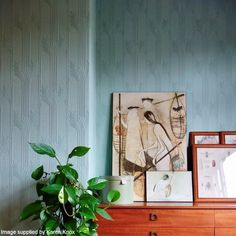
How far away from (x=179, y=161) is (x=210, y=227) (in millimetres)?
629

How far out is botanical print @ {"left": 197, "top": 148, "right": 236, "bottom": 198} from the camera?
2979 millimetres

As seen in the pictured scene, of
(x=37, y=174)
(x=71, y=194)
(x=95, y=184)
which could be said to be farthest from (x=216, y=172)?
(x=37, y=174)

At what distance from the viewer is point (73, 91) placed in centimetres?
271

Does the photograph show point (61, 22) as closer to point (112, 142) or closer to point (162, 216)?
point (112, 142)

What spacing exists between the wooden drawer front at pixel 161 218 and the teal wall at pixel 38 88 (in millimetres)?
390

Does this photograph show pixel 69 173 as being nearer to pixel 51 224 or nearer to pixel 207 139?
pixel 51 224

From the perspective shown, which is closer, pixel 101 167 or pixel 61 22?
pixel 61 22

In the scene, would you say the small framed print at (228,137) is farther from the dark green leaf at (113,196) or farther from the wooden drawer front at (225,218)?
the dark green leaf at (113,196)

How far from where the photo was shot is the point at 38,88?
2715 millimetres

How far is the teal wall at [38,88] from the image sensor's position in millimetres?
2658

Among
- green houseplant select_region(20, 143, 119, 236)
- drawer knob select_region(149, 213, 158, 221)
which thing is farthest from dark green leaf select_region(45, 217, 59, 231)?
drawer knob select_region(149, 213, 158, 221)

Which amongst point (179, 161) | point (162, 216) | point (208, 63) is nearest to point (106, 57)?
point (208, 63)

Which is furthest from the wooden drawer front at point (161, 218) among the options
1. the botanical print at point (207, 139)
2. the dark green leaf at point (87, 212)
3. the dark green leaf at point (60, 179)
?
the botanical print at point (207, 139)

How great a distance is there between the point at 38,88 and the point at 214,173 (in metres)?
1.58
